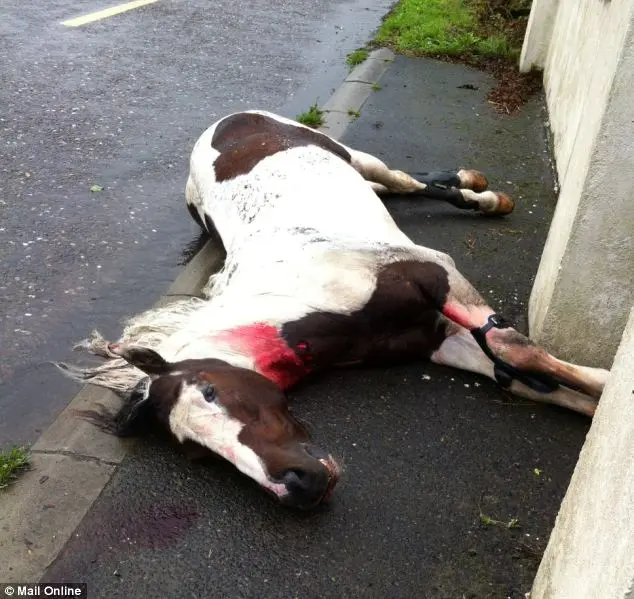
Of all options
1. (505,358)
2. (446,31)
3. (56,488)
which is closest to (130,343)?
(56,488)

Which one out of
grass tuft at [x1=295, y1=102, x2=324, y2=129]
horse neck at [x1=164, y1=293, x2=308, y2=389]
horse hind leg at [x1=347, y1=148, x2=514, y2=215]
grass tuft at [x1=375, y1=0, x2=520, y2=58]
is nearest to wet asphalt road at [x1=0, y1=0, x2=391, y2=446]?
grass tuft at [x1=295, y1=102, x2=324, y2=129]

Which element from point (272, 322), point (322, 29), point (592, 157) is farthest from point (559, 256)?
point (322, 29)

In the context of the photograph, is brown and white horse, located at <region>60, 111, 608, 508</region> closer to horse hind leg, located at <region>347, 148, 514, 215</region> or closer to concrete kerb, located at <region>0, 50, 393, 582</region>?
concrete kerb, located at <region>0, 50, 393, 582</region>

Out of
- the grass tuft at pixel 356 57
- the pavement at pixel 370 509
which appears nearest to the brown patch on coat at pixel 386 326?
the pavement at pixel 370 509

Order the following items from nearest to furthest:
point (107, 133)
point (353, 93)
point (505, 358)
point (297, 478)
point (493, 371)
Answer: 1. point (297, 478)
2. point (505, 358)
3. point (493, 371)
4. point (107, 133)
5. point (353, 93)

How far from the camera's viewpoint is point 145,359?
10.4 feet

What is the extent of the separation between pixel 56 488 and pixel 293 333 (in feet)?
3.94

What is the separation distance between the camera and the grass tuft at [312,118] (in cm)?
684

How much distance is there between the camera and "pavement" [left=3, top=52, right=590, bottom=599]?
2.80 meters

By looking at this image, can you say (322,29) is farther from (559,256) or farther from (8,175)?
(559,256)

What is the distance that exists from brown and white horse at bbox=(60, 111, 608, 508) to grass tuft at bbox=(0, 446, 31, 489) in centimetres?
37

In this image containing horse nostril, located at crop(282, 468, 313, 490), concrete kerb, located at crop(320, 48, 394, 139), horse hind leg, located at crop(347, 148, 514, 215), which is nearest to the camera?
horse nostril, located at crop(282, 468, 313, 490)

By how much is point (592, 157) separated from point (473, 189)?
2.51 meters
